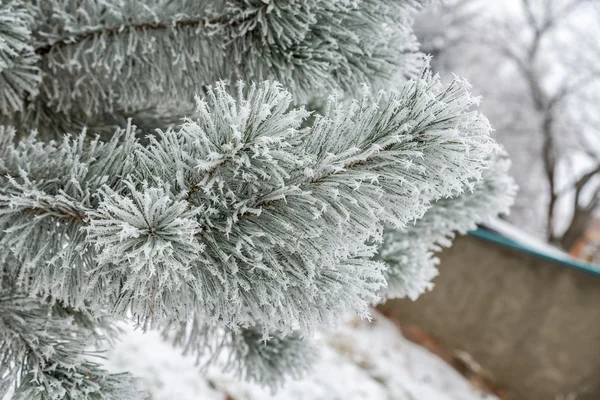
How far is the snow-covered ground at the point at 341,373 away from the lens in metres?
2.77

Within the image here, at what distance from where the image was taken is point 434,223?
130cm

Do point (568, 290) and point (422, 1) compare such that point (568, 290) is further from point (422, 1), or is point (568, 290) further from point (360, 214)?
point (360, 214)

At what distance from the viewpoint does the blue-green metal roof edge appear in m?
3.89

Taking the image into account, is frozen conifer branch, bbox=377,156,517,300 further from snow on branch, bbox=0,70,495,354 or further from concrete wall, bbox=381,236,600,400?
concrete wall, bbox=381,236,600,400

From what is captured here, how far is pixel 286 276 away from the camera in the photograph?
2.57 feet

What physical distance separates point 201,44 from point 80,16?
12.1 inches

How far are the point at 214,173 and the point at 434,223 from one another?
0.78m

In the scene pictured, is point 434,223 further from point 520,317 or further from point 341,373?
point 520,317

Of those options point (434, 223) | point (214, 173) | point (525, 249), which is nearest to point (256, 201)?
point (214, 173)

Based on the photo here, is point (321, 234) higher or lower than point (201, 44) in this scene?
lower

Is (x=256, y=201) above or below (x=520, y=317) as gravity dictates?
above

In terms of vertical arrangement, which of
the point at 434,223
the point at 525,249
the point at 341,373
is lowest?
the point at 341,373

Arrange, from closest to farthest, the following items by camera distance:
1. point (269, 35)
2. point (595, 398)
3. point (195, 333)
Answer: point (269, 35) < point (195, 333) < point (595, 398)

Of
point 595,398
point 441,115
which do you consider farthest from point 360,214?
point 595,398
